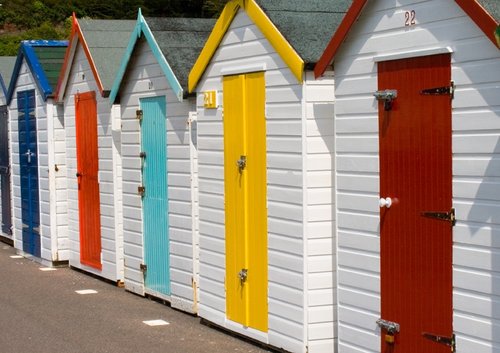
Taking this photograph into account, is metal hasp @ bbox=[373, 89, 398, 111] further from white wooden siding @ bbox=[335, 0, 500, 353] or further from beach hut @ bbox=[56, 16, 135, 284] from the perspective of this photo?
beach hut @ bbox=[56, 16, 135, 284]

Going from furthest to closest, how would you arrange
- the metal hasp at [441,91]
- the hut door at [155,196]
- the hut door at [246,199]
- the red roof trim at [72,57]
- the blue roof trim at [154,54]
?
the red roof trim at [72,57]
the hut door at [155,196]
the blue roof trim at [154,54]
the hut door at [246,199]
the metal hasp at [441,91]

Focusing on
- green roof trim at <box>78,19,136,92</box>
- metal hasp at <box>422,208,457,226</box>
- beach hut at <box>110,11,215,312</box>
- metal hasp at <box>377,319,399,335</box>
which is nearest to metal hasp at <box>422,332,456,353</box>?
metal hasp at <box>377,319,399,335</box>

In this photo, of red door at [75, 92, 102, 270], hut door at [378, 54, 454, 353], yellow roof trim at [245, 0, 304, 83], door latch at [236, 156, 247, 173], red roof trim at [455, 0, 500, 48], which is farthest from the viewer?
red door at [75, 92, 102, 270]

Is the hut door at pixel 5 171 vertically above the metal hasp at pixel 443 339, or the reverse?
the hut door at pixel 5 171

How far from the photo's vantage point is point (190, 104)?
946 cm

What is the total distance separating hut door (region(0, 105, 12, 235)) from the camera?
15664 millimetres

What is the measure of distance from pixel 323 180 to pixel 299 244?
0.55 metres

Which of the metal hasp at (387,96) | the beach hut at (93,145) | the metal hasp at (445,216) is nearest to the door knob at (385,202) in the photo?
the metal hasp at (445,216)

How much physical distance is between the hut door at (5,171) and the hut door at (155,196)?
5565 mm

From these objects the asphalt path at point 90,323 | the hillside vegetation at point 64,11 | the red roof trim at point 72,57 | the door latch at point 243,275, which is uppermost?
the hillside vegetation at point 64,11

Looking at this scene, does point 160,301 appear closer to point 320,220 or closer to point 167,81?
point 167,81

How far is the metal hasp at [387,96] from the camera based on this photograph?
6.32m

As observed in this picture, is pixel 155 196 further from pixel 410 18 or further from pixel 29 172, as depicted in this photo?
pixel 410 18

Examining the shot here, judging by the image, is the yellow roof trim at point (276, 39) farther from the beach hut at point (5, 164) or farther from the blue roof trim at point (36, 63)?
the beach hut at point (5, 164)
